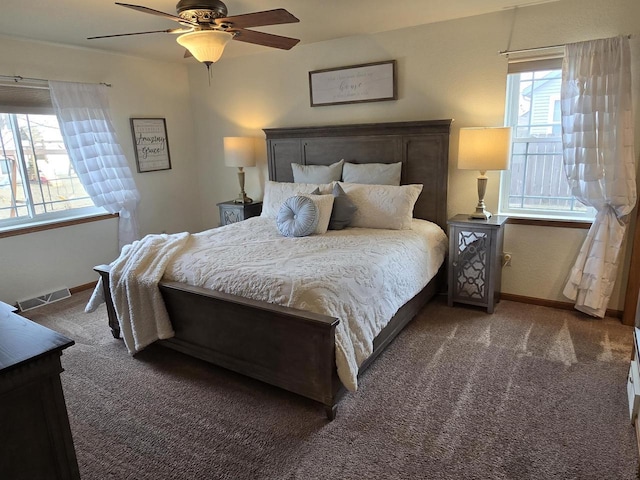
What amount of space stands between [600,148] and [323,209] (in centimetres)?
204

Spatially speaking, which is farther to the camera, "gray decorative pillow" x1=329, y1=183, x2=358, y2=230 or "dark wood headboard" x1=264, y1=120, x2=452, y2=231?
"dark wood headboard" x1=264, y1=120, x2=452, y2=231

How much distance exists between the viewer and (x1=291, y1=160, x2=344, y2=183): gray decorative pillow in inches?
154

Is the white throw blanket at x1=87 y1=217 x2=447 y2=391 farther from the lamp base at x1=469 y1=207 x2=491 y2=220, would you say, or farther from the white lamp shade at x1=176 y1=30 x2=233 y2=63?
the white lamp shade at x1=176 y1=30 x2=233 y2=63

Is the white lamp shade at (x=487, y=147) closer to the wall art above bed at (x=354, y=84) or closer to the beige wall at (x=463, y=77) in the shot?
the beige wall at (x=463, y=77)

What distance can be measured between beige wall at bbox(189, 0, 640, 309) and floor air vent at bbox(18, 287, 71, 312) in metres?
2.67

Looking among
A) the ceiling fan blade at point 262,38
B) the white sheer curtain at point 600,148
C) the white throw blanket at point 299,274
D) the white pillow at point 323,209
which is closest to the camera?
the white throw blanket at point 299,274

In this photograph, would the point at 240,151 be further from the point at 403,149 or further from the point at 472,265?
the point at 472,265

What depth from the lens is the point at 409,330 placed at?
3.05 metres

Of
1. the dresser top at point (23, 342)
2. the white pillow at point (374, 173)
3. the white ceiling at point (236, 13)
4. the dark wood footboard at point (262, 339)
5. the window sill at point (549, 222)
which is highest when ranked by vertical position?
the white ceiling at point (236, 13)

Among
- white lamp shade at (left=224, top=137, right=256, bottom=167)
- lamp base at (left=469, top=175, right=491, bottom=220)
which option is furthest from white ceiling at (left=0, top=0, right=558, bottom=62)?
lamp base at (left=469, top=175, right=491, bottom=220)

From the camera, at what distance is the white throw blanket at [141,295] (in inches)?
103

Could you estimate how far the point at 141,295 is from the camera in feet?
8.63

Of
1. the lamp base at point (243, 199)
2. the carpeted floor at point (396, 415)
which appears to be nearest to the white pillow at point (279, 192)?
the lamp base at point (243, 199)

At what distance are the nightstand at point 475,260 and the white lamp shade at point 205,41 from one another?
211 cm
